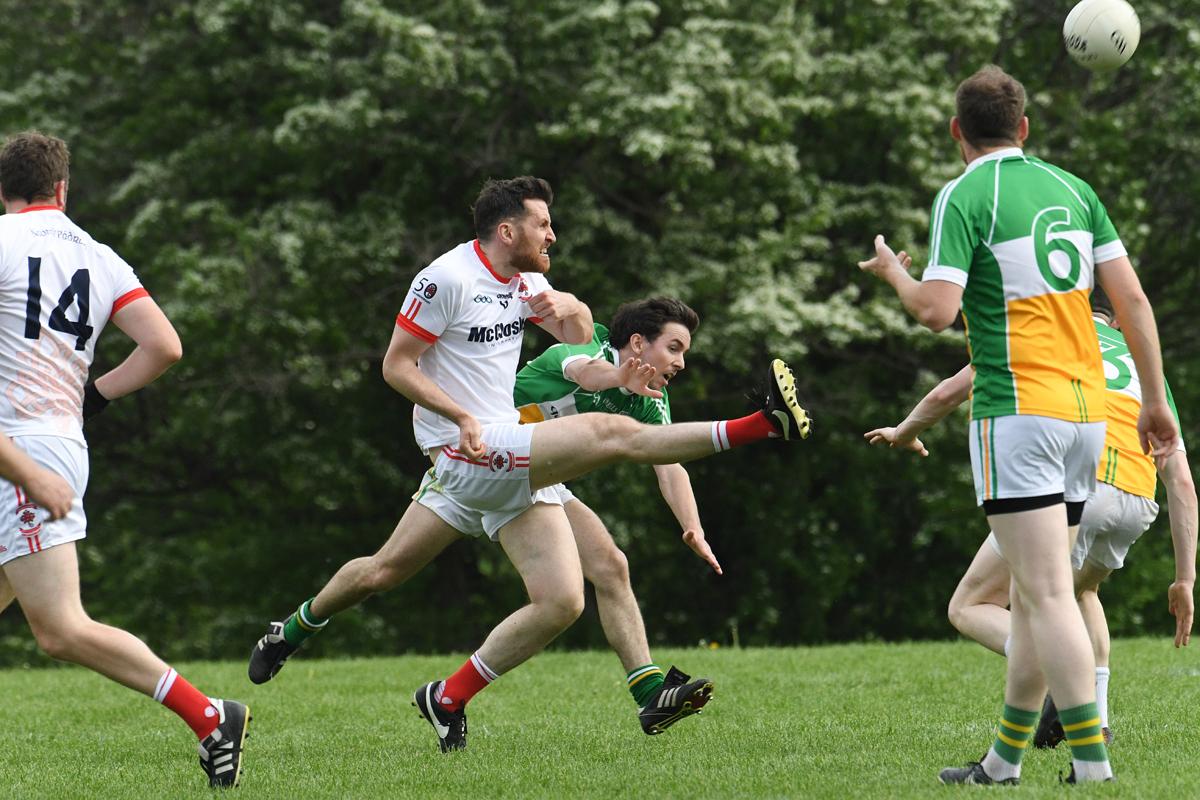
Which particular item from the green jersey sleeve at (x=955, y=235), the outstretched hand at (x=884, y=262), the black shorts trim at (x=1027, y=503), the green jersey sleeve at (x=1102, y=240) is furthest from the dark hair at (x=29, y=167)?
the green jersey sleeve at (x=1102, y=240)

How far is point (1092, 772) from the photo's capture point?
12.8ft

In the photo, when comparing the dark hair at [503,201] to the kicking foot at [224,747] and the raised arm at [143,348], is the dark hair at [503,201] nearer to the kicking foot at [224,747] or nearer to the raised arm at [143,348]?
the raised arm at [143,348]

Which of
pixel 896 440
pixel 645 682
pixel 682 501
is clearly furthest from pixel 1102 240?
pixel 645 682

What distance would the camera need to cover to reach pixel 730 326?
483 inches

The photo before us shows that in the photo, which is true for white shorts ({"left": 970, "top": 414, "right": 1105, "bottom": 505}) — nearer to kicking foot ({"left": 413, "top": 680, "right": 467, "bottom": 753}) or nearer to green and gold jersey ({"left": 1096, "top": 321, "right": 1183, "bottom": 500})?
green and gold jersey ({"left": 1096, "top": 321, "right": 1183, "bottom": 500})

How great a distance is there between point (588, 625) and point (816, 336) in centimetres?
609

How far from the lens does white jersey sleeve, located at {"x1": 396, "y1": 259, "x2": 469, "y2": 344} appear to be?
526 cm

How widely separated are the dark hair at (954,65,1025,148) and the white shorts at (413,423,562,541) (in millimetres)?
2131

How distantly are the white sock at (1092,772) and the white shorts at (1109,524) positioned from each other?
1.18 m

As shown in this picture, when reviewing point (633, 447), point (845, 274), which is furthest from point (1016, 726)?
point (845, 274)

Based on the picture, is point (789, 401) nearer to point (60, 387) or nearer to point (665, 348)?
point (665, 348)

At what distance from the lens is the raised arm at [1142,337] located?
392 cm

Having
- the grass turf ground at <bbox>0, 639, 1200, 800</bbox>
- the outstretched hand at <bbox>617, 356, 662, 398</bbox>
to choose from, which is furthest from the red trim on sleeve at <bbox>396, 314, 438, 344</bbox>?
the grass turf ground at <bbox>0, 639, 1200, 800</bbox>

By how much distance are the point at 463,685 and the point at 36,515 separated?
2082 mm
